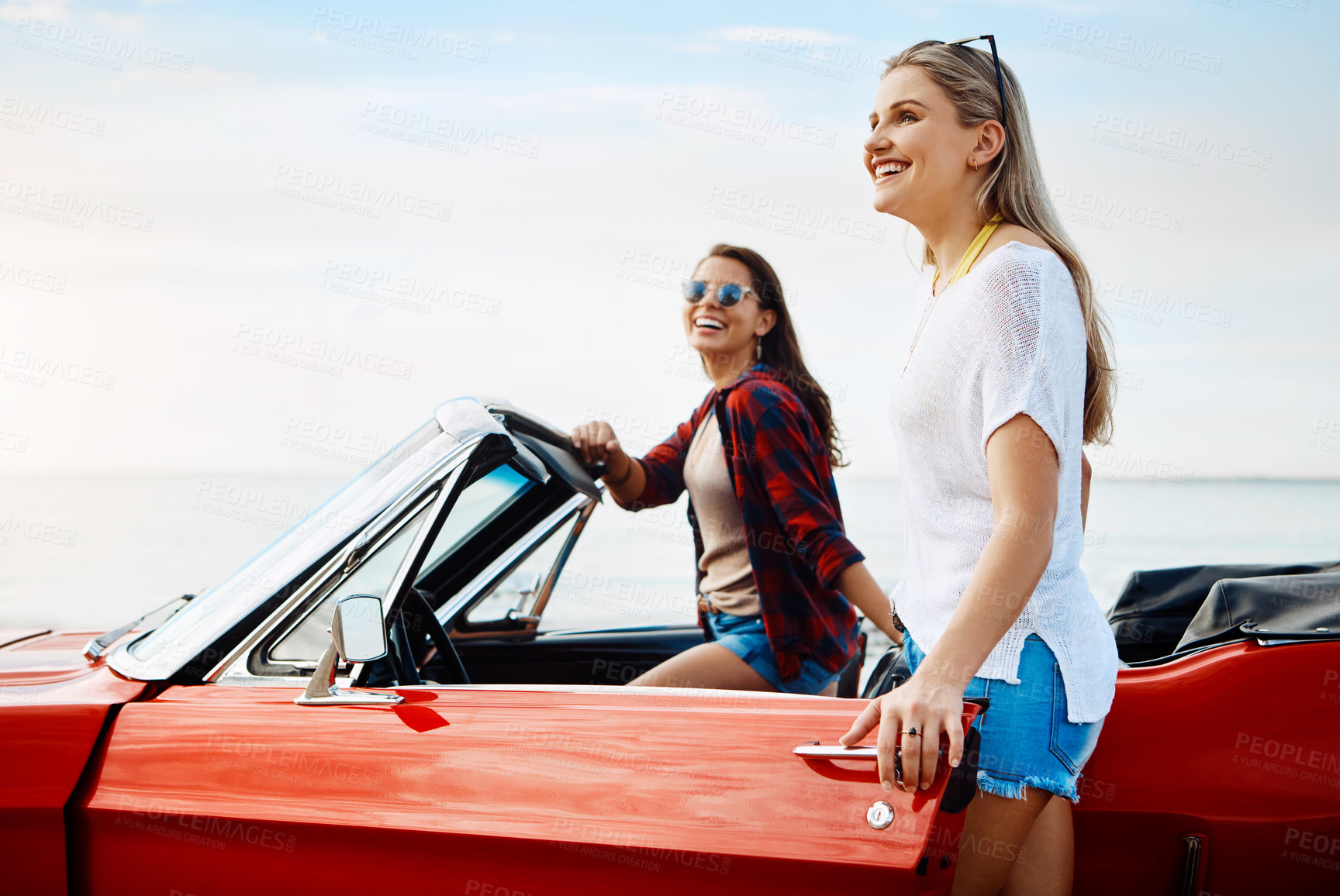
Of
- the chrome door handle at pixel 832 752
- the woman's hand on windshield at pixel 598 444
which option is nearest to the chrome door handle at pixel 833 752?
the chrome door handle at pixel 832 752

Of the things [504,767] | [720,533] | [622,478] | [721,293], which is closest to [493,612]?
[622,478]

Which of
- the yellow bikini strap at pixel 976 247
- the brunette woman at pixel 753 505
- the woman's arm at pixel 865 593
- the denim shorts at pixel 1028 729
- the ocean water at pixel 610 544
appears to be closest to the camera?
the denim shorts at pixel 1028 729

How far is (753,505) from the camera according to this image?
2525mm

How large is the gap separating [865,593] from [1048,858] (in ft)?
2.96

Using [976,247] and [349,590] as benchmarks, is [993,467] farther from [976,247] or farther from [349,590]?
[349,590]

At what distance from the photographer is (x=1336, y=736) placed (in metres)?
1.62

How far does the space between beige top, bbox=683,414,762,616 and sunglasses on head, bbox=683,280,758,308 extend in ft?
1.33

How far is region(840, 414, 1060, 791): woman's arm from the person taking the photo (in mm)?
1190

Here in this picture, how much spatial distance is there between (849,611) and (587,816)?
117 cm

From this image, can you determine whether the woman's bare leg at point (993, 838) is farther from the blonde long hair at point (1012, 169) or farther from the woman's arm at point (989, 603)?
the blonde long hair at point (1012, 169)

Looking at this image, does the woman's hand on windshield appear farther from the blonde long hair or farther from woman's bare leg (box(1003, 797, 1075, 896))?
woman's bare leg (box(1003, 797, 1075, 896))

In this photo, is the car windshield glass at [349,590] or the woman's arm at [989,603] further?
the car windshield glass at [349,590]

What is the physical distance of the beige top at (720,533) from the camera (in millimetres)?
2598

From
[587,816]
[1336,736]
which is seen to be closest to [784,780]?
[587,816]
